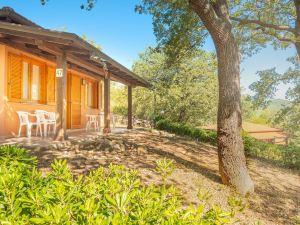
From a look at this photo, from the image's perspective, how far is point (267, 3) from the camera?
13891mm

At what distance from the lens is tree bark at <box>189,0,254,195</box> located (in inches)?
243

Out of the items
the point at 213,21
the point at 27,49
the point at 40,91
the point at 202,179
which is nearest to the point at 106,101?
the point at 40,91

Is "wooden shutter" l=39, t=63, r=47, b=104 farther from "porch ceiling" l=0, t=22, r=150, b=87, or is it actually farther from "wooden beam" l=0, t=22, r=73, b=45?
"wooden beam" l=0, t=22, r=73, b=45

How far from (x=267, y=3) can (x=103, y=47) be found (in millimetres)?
39408

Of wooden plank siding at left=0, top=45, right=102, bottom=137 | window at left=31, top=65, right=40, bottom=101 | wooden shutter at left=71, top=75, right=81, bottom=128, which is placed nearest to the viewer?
wooden plank siding at left=0, top=45, right=102, bottom=137

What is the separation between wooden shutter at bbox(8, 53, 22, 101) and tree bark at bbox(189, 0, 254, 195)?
6357 millimetres

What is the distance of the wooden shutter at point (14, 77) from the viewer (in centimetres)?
902

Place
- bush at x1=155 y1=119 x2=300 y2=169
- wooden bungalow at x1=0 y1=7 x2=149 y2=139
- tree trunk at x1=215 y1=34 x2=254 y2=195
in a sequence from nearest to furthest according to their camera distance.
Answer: tree trunk at x1=215 y1=34 x2=254 y2=195 < wooden bungalow at x1=0 y1=7 x2=149 y2=139 < bush at x1=155 y1=119 x2=300 y2=169

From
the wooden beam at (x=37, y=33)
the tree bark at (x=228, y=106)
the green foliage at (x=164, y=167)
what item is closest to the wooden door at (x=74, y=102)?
the wooden beam at (x=37, y=33)

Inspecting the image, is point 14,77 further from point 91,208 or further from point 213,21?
point 91,208

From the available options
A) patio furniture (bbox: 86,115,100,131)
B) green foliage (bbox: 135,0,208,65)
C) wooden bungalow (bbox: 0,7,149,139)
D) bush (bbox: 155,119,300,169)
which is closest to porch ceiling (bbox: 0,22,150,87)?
wooden bungalow (bbox: 0,7,149,139)

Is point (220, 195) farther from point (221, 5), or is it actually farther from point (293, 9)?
point (293, 9)

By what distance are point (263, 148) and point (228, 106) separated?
9630 mm

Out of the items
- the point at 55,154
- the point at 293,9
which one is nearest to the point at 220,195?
the point at 55,154
